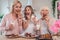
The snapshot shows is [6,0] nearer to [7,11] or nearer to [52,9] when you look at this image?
[7,11]

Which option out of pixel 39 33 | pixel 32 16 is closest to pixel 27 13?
pixel 32 16

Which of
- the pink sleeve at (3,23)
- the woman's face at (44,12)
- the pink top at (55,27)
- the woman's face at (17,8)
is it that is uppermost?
the woman's face at (17,8)

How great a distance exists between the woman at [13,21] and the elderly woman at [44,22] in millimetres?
137

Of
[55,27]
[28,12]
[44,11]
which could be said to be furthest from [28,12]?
[55,27]

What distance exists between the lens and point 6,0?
4.25 feet

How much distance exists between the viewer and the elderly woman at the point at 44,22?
4.39ft

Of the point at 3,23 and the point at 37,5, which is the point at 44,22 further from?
the point at 3,23

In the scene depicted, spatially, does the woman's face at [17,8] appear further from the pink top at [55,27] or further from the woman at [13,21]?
the pink top at [55,27]

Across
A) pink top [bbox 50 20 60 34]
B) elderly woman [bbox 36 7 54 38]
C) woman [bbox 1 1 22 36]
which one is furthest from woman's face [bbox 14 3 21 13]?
pink top [bbox 50 20 60 34]

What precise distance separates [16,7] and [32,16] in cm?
13

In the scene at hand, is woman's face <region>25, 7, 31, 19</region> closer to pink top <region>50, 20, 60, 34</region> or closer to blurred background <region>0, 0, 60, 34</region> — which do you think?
blurred background <region>0, 0, 60, 34</region>

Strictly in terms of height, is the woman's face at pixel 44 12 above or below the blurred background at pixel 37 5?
below

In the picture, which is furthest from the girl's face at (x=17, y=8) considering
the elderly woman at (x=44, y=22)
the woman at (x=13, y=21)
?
the elderly woman at (x=44, y=22)

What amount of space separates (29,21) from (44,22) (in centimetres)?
11
